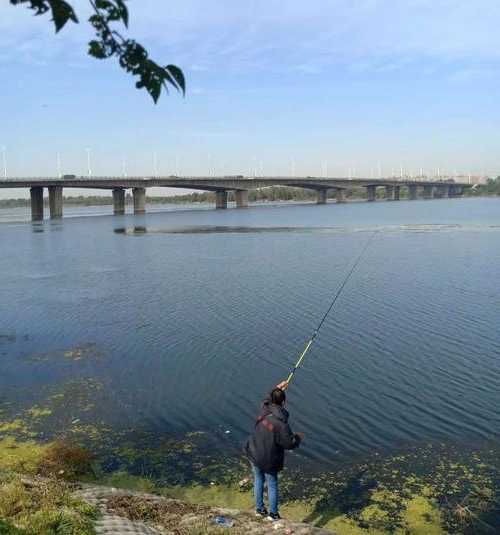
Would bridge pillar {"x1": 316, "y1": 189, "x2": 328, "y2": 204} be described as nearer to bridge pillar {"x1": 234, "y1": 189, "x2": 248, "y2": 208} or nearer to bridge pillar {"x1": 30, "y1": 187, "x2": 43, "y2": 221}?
bridge pillar {"x1": 234, "y1": 189, "x2": 248, "y2": 208}

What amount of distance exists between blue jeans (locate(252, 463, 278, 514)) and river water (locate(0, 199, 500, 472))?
94.6 inches

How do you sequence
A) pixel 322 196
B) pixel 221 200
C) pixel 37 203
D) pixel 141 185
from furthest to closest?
pixel 322 196 < pixel 221 200 < pixel 141 185 < pixel 37 203

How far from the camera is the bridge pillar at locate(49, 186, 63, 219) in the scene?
357ft

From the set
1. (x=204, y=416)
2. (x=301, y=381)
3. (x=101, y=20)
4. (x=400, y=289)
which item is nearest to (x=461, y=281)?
(x=400, y=289)

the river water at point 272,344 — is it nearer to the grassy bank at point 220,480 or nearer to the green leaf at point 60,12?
the grassy bank at point 220,480

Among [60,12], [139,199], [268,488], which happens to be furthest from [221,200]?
[60,12]

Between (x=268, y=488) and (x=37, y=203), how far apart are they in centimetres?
11006

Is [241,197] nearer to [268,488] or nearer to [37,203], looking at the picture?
[37,203]

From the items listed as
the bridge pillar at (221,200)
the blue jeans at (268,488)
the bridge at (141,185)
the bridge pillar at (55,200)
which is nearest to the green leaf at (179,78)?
the blue jeans at (268,488)

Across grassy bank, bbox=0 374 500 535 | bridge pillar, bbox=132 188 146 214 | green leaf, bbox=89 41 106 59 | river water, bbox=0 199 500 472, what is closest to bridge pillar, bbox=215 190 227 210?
bridge pillar, bbox=132 188 146 214

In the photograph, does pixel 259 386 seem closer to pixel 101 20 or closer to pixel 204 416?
pixel 204 416

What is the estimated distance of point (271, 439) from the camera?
7.80m

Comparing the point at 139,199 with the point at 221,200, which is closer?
the point at 139,199

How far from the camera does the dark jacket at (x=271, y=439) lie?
7.73 meters
